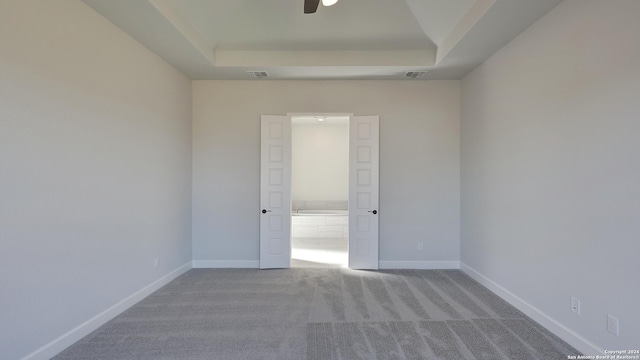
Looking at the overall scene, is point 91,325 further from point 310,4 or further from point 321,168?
point 321,168

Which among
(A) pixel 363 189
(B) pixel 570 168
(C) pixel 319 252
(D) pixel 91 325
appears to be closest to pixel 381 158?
(A) pixel 363 189

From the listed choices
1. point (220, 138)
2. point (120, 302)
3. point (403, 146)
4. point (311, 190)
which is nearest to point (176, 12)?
point (220, 138)

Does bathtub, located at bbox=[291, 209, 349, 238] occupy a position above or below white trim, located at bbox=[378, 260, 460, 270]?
above

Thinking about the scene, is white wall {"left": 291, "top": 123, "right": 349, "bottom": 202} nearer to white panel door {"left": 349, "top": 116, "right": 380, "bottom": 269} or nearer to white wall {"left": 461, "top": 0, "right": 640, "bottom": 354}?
white panel door {"left": 349, "top": 116, "right": 380, "bottom": 269}

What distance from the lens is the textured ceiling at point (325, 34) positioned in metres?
2.79

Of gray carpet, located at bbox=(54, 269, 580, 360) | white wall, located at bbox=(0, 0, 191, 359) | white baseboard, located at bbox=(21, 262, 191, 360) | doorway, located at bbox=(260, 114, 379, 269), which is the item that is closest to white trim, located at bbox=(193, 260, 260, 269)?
doorway, located at bbox=(260, 114, 379, 269)

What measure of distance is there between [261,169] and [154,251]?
177 cm

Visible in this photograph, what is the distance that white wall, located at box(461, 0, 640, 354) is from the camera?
1993mm

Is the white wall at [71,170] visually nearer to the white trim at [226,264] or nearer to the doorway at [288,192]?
the white trim at [226,264]

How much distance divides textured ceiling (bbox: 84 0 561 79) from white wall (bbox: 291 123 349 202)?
11.6 ft

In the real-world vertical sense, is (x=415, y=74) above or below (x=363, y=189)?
above

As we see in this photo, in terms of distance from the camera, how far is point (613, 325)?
208 cm

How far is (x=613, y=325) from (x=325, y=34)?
12.3 feet

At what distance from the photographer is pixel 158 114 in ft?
11.8
